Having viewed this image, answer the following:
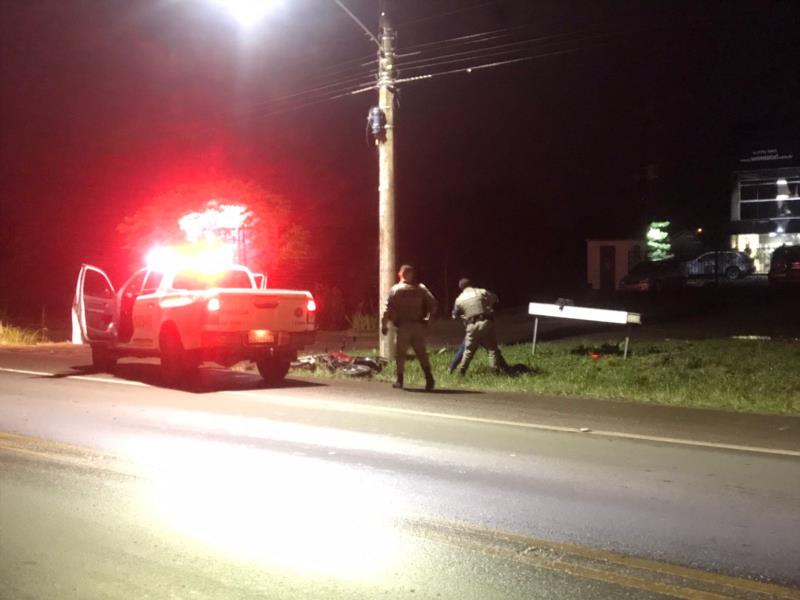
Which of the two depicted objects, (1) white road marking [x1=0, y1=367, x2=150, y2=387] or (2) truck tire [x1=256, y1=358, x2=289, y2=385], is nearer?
(1) white road marking [x1=0, y1=367, x2=150, y2=387]

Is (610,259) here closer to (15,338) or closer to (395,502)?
(15,338)

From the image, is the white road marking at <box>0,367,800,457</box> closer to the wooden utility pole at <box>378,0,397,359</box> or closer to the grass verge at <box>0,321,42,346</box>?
the wooden utility pole at <box>378,0,397,359</box>

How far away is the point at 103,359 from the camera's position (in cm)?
1641

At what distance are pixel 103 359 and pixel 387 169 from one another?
6133mm

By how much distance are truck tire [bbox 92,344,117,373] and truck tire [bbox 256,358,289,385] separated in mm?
3097

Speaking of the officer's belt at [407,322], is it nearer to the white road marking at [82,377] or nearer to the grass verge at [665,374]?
the grass verge at [665,374]

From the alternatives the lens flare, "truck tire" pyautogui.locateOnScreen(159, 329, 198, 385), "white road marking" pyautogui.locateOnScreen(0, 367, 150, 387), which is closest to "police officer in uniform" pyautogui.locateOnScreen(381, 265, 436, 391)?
"truck tire" pyautogui.locateOnScreen(159, 329, 198, 385)

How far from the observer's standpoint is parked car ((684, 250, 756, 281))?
43.3m

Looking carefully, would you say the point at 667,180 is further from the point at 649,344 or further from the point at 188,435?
the point at 188,435

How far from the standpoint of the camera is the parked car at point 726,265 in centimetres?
4328

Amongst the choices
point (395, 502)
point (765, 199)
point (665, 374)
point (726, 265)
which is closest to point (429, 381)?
point (665, 374)

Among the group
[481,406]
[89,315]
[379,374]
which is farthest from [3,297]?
[481,406]

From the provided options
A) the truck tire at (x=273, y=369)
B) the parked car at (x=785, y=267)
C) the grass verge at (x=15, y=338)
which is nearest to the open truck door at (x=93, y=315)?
the truck tire at (x=273, y=369)

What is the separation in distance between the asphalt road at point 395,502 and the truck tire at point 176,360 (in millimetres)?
2486
